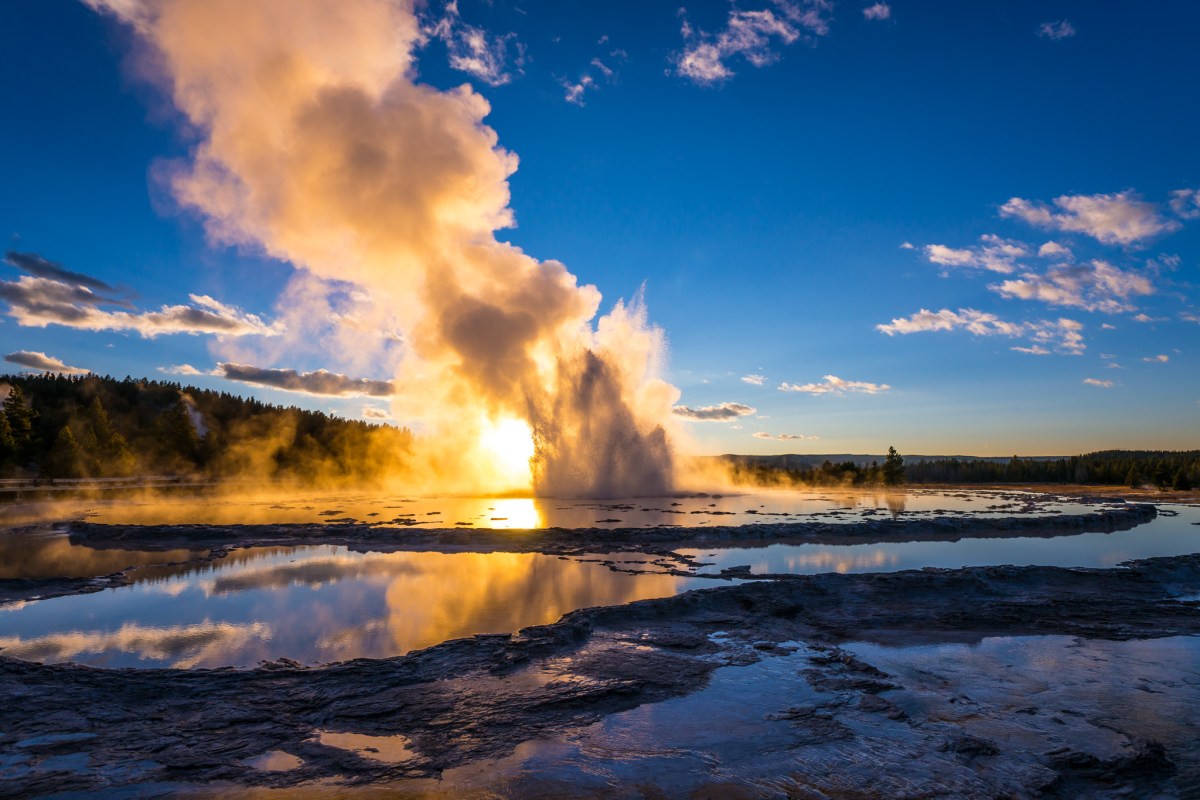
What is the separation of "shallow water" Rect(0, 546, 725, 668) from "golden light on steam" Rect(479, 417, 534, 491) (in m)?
32.8

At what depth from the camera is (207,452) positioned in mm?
79688

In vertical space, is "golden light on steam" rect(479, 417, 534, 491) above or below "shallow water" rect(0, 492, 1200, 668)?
above

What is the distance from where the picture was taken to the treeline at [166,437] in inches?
2413

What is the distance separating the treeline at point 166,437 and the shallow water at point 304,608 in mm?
60125

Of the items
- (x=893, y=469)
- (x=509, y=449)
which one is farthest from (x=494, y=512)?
(x=893, y=469)

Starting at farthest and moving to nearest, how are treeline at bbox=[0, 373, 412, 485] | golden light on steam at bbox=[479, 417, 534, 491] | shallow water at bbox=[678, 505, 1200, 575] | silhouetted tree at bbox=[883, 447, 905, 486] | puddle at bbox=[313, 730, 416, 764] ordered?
silhouetted tree at bbox=[883, 447, 905, 486], treeline at bbox=[0, 373, 412, 485], golden light on steam at bbox=[479, 417, 534, 491], shallow water at bbox=[678, 505, 1200, 575], puddle at bbox=[313, 730, 416, 764]

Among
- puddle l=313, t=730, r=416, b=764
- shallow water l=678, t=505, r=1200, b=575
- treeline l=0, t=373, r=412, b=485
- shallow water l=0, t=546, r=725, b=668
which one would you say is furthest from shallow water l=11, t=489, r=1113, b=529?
treeline l=0, t=373, r=412, b=485

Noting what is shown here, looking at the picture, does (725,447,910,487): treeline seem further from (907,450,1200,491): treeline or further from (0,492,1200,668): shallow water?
(0,492,1200,668): shallow water

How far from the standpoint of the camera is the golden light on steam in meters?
51.2

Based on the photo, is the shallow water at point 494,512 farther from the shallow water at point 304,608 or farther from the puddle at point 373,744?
the puddle at point 373,744

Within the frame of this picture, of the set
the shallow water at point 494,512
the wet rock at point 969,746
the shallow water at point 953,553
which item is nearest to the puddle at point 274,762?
the wet rock at point 969,746

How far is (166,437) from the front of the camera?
254 feet

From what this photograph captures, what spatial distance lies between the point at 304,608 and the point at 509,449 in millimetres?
A: 42795

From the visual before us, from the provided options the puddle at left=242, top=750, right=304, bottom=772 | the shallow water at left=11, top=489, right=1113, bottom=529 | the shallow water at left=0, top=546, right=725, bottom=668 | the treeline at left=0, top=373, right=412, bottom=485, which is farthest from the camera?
the treeline at left=0, top=373, right=412, bottom=485
